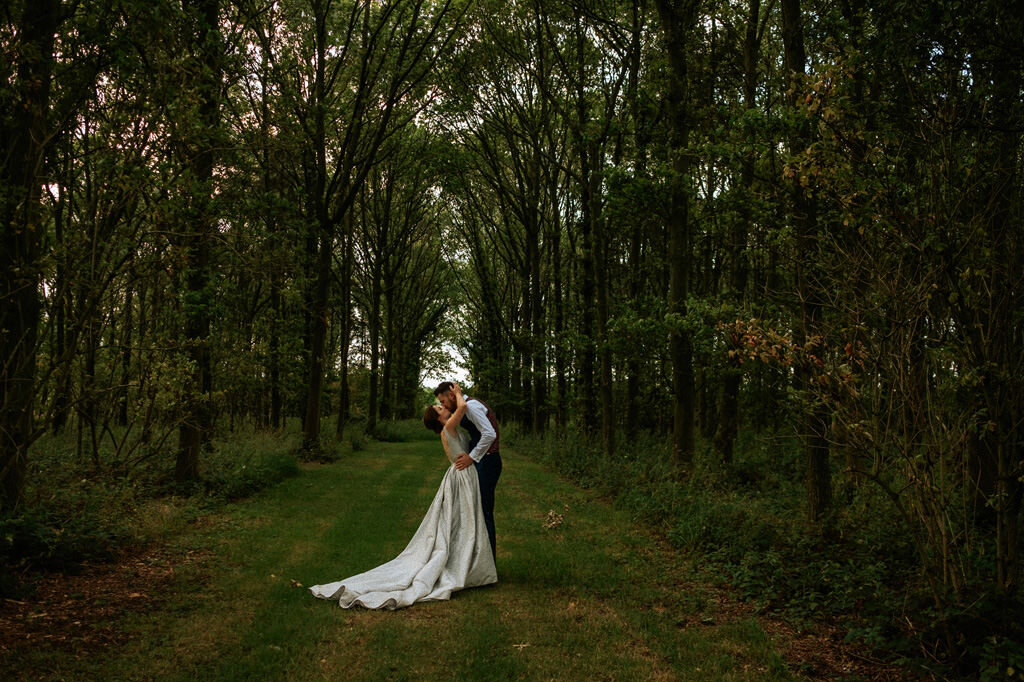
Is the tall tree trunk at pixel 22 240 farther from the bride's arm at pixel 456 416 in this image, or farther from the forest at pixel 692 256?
the bride's arm at pixel 456 416

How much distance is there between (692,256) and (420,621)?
17.0 meters

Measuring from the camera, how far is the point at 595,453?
18.8m

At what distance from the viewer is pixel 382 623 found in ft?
20.9

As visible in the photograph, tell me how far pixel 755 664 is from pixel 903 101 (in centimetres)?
504

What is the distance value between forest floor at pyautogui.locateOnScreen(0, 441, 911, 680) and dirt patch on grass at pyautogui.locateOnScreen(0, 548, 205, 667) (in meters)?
0.02

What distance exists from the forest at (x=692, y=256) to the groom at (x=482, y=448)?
119 inches

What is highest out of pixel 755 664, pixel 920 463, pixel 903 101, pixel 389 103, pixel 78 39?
pixel 389 103

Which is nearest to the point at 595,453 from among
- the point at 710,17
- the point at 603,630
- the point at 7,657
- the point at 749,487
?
the point at 749,487

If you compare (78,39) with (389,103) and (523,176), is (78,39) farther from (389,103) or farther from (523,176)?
(523,176)

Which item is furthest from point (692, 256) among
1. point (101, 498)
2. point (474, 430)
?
point (101, 498)

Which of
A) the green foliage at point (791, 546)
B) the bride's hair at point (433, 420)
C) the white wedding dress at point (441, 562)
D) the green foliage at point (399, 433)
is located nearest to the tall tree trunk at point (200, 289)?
the bride's hair at point (433, 420)

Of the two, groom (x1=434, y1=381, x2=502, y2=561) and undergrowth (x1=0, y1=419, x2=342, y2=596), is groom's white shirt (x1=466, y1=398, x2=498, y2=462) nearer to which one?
groom (x1=434, y1=381, x2=502, y2=561)

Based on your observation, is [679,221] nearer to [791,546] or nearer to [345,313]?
[791,546]

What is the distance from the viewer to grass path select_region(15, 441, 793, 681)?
5.28m
